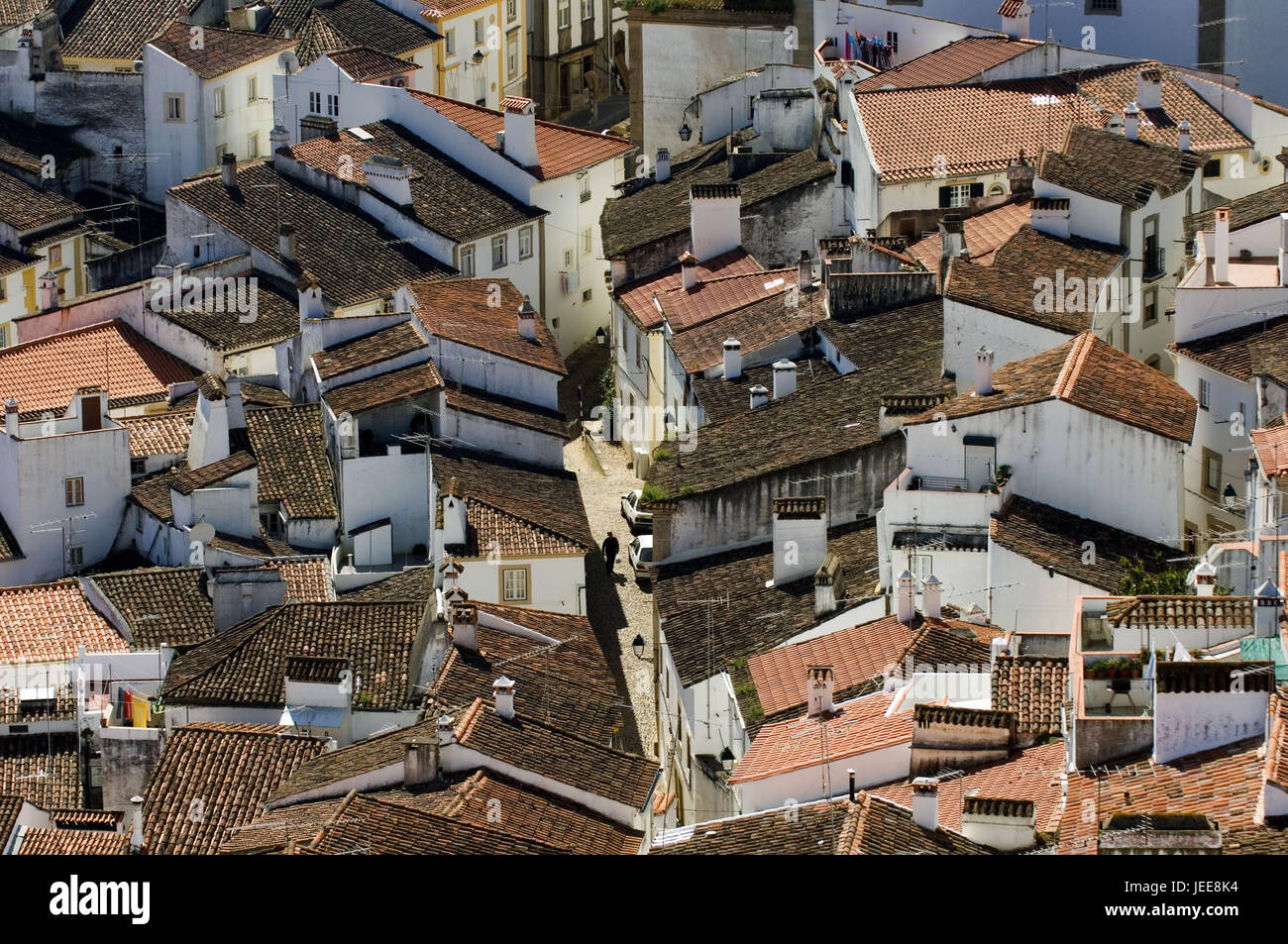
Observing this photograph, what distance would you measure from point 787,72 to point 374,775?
138ft

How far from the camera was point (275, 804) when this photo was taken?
34781 millimetres

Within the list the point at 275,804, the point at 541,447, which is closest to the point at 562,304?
the point at 541,447

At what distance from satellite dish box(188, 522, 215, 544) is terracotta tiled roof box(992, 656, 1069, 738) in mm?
21370

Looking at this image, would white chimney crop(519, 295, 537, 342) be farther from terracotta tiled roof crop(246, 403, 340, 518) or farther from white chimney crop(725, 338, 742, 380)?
white chimney crop(725, 338, 742, 380)

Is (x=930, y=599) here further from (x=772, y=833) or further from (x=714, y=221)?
(x=714, y=221)

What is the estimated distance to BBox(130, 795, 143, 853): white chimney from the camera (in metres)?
34.8

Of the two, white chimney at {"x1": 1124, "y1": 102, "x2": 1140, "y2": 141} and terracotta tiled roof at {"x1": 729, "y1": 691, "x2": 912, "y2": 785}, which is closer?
terracotta tiled roof at {"x1": 729, "y1": 691, "x2": 912, "y2": 785}

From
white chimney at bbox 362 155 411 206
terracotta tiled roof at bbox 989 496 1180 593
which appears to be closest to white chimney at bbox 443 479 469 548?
terracotta tiled roof at bbox 989 496 1180 593

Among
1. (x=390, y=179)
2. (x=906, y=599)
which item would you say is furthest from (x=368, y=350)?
(x=906, y=599)

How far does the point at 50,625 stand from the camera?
46000 mm

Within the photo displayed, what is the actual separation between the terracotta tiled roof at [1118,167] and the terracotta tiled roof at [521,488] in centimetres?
1260

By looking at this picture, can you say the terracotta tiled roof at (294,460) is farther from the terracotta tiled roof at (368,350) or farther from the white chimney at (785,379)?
the white chimney at (785,379)

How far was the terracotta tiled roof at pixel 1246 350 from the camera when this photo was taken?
141ft

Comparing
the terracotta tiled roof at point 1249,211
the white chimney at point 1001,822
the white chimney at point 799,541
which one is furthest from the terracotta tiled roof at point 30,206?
the white chimney at point 1001,822
